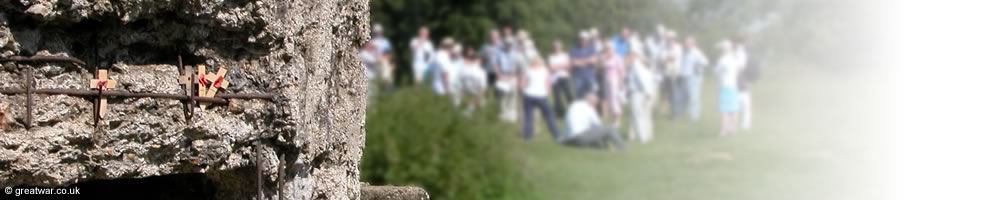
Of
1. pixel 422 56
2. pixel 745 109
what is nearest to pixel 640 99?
pixel 745 109

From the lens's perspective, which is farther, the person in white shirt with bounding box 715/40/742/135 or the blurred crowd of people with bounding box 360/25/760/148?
the person in white shirt with bounding box 715/40/742/135

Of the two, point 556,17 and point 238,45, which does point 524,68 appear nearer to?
point 556,17

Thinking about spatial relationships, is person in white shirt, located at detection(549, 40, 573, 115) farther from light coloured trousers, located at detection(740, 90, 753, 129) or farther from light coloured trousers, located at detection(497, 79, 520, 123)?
light coloured trousers, located at detection(740, 90, 753, 129)

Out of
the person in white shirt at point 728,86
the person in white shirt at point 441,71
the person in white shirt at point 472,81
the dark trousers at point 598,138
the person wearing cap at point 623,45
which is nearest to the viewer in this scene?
the dark trousers at point 598,138

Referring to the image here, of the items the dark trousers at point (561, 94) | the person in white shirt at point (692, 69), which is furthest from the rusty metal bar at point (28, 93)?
the person in white shirt at point (692, 69)

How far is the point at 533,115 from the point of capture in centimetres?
2452

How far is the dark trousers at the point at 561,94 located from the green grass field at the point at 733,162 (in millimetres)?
550

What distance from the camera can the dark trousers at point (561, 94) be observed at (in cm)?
2622

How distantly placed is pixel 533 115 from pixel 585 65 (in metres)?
1.80

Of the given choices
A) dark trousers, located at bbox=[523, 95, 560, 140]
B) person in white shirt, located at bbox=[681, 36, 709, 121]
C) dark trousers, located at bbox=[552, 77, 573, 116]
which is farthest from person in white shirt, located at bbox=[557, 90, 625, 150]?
person in white shirt, located at bbox=[681, 36, 709, 121]

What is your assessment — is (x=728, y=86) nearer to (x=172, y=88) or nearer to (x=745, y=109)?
(x=745, y=109)

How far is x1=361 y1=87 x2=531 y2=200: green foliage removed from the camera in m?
18.0

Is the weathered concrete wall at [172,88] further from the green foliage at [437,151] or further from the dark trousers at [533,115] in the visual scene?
the dark trousers at [533,115]

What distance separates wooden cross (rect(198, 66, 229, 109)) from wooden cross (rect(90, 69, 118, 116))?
8.6 inches
